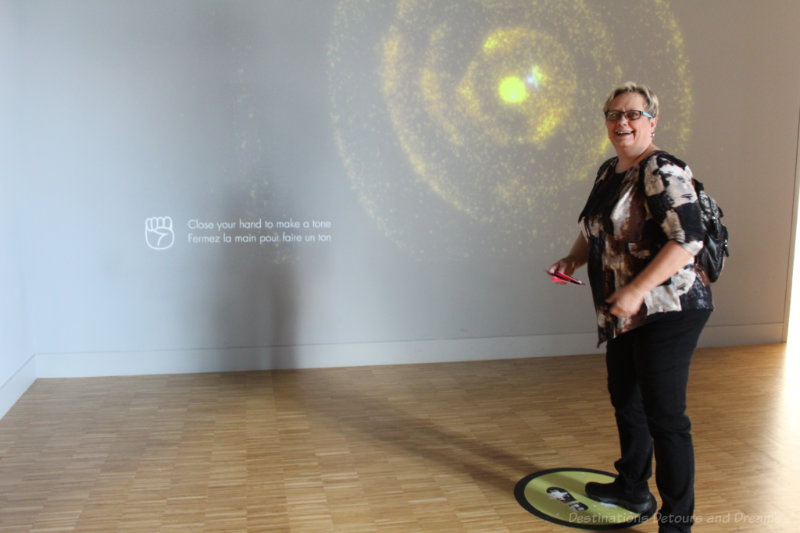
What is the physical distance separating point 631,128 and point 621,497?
1.22 m

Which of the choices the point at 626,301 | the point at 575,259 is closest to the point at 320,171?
the point at 575,259

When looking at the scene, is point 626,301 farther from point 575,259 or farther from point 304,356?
point 304,356

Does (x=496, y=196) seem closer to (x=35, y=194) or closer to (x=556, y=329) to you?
(x=556, y=329)

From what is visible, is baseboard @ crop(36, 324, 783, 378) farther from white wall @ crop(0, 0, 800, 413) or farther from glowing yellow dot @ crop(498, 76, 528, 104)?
glowing yellow dot @ crop(498, 76, 528, 104)

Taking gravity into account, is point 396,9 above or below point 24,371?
above

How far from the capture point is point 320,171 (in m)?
3.85

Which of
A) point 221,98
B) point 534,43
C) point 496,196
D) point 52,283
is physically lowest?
point 52,283

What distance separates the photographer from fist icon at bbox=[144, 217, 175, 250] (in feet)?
12.2

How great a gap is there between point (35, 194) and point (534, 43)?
8.85 ft

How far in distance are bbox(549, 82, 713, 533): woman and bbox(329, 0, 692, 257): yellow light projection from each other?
5.85ft

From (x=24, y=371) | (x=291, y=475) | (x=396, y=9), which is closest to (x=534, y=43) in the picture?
(x=396, y=9)

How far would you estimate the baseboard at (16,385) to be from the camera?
3.23 metres

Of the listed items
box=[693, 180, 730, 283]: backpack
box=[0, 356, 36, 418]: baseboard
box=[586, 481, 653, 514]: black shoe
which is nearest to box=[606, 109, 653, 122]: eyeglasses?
box=[693, 180, 730, 283]: backpack

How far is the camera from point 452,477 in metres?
2.68
